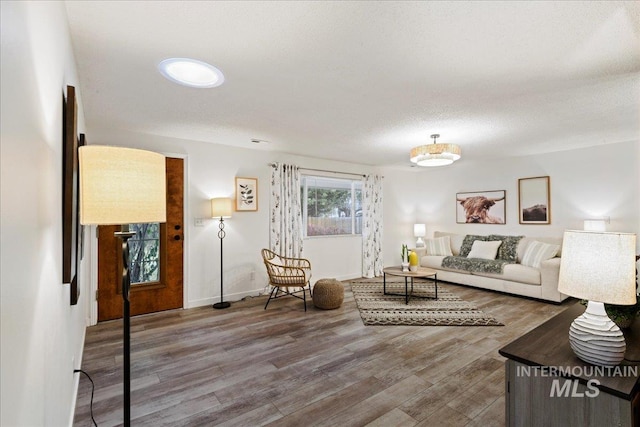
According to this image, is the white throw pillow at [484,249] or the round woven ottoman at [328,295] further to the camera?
the white throw pillow at [484,249]

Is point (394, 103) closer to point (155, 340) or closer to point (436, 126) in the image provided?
point (436, 126)

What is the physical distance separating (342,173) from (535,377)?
15.5 feet

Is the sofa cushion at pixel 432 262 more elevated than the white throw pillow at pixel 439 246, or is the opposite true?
the white throw pillow at pixel 439 246

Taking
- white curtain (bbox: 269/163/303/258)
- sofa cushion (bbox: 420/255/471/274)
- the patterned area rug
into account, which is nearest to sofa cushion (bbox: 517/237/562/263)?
sofa cushion (bbox: 420/255/471/274)

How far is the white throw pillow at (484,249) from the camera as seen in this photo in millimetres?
5371

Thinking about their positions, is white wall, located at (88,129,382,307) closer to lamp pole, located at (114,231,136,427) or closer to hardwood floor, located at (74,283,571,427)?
hardwood floor, located at (74,283,571,427)

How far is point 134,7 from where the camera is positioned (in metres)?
1.58

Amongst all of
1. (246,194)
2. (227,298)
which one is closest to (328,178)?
(246,194)

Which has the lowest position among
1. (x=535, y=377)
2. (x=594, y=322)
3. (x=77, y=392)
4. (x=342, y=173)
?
(x=77, y=392)

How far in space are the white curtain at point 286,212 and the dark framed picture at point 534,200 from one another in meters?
4.02

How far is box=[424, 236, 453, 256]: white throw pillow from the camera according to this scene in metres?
6.07

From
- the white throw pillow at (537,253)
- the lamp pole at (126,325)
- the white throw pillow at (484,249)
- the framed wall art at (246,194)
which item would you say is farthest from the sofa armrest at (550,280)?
the lamp pole at (126,325)

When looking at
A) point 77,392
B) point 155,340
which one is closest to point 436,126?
point 155,340

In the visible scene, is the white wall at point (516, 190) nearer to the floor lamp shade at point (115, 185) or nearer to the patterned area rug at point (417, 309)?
the patterned area rug at point (417, 309)
